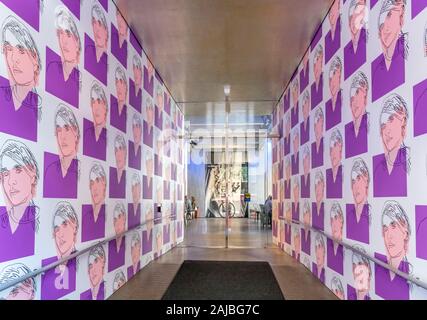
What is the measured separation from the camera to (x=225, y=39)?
4598mm

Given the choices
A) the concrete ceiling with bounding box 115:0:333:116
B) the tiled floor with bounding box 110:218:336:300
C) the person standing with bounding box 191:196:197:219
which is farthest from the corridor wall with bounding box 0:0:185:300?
the person standing with bounding box 191:196:197:219

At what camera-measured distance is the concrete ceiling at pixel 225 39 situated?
3.84m

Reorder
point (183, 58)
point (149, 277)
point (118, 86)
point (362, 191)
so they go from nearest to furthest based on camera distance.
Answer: point (362, 191), point (118, 86), point (149, 277), point (183, 58)

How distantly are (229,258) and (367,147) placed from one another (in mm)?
Answer: 3750

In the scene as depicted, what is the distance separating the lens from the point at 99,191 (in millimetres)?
3305

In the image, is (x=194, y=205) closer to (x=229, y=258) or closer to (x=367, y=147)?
(x=229, y=258)

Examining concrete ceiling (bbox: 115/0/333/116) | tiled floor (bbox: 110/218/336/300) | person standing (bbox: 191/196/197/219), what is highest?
concrete ceiling (bbox: 115/0/333/116)

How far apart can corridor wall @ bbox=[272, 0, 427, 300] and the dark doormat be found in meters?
0.72

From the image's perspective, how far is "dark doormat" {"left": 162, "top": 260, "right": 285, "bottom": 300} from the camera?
12.3 ft

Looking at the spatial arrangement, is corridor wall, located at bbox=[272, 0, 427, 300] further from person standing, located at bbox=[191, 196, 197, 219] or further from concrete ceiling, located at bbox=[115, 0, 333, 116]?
person standing, located at bbox=[191, 196, 197, 219]

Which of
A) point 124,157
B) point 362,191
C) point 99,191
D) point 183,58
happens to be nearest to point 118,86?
point 124,157

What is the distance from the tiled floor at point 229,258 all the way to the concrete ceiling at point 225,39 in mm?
3220
